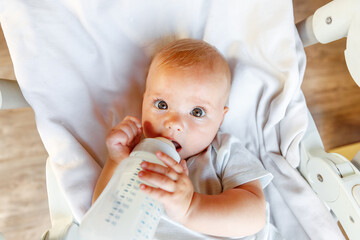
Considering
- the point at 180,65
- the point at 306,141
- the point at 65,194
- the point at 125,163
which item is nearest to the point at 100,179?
the point at 65,194

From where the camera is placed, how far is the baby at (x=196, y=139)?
2.11ft

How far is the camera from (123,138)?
65 centimetres

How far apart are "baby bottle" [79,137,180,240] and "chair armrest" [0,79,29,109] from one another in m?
0.34

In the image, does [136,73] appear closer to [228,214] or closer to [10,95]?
[10,95]

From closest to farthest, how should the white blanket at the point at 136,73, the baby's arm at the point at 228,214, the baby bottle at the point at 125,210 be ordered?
1. the baby bottle at the point at 125,210
2. the baby's arm at the point at 228,214
3. the white blanket at the point at 136,73

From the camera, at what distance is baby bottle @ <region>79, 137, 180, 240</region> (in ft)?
1.50

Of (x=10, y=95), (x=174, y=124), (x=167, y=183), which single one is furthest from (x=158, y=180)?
(x=10, y=95)

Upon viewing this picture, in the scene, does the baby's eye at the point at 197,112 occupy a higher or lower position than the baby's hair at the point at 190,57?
lower

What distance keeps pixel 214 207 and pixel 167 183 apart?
18 cm

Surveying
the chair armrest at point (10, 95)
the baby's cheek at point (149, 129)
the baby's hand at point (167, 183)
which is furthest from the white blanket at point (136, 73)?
the baby's hand at point (167, 183)

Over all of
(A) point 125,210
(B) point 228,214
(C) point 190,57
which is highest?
(C) point 190,57

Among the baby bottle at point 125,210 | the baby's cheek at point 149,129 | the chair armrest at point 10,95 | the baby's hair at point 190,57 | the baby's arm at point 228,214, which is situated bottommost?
the baby's arm at point 228,214

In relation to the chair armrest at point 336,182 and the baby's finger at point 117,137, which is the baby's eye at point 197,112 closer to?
the baby's finger at point 117,137

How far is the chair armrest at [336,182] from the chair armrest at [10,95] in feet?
2.24
